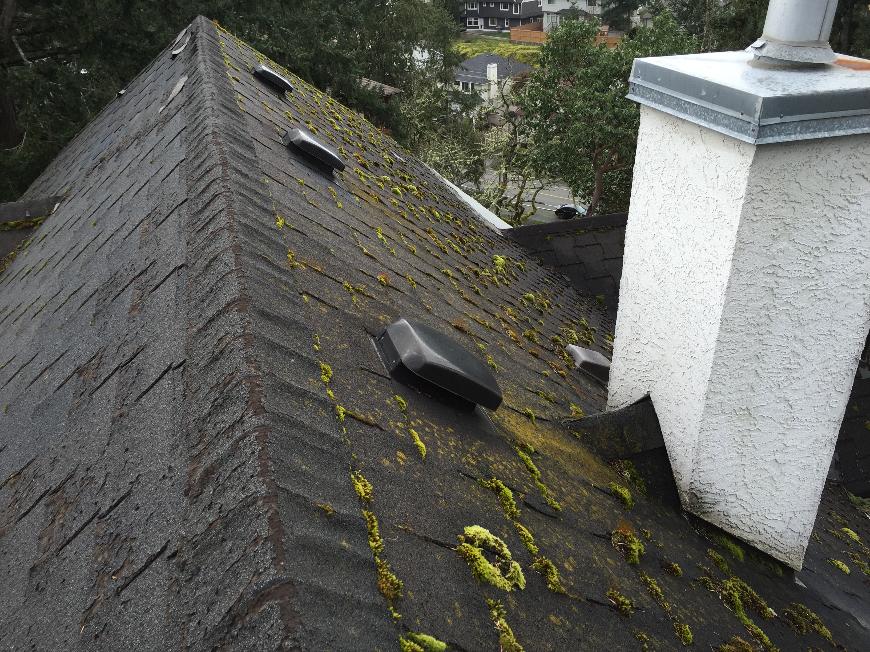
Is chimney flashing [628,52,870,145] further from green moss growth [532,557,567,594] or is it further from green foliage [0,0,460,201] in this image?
green foliage [0,0,460,201]

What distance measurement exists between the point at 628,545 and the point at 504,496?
72cm

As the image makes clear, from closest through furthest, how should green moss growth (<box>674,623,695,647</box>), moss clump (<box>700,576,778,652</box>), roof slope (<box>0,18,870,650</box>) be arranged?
1. roof slope (<box>0,18,870,650</box>)
2. green moss growth (<box>674,623,695,647</box>)
3. moss clump (<box>700,576,778,652</box>)

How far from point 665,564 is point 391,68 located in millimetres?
36960

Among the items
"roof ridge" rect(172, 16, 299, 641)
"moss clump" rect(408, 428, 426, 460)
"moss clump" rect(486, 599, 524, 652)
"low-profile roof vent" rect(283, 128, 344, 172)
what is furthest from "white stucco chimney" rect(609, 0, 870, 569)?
"low-profile roof vent" rect(283, 128, 344, 172)

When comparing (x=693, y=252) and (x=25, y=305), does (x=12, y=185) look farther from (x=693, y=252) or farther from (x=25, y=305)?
(x=693, y=252)

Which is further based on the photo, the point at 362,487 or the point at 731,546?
the point at 731,546

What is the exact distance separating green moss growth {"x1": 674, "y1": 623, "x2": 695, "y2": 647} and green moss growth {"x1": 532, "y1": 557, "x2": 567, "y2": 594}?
630mm

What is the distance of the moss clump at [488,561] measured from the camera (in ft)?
7.05

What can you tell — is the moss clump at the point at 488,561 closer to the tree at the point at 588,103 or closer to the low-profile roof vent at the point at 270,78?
the low-profile roof vent at the point at 270,78

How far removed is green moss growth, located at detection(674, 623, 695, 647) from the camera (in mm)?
2666

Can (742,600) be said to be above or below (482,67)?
above

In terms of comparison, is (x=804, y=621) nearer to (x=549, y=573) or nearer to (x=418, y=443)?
(x=549, y=573)

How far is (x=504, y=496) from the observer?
8.67 ft

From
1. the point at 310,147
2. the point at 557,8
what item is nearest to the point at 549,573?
the point at 310,147
